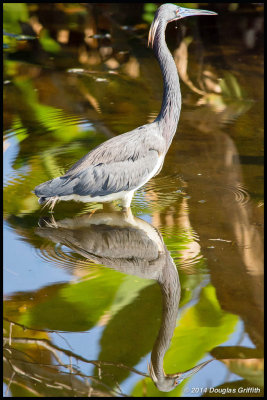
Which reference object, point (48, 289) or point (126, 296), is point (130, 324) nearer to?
point (126, 296)

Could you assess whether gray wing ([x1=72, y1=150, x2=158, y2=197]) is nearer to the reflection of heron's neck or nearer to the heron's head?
the reflection of heron's neck

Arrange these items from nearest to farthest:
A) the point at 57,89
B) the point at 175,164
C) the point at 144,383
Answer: the point at 144,383 < the point at 175,164 < the point at 57,89

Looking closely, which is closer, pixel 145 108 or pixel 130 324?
pixel 130 324

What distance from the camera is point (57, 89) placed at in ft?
Result: 29.7

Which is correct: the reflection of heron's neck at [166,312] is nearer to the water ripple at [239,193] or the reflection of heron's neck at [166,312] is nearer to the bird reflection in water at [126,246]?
the bird reflection in water at [126,246]

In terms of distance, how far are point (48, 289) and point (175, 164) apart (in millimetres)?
2452

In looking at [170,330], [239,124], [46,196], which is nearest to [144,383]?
[170,330]

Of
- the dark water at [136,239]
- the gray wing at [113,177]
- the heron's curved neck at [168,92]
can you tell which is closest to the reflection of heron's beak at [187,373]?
the dark water at [136,239]

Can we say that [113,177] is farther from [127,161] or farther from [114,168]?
[127,161]

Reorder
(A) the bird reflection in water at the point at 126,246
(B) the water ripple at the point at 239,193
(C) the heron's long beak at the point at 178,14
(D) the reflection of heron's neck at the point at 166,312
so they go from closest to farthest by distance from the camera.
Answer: (D) the reflection of heron's neck at the point at 166,312 → (A) the bird reflection in water at the point at 126,246 → (C) the heron's long beak at the point at 178,14 → (B) the water ripple at the point at 239,193

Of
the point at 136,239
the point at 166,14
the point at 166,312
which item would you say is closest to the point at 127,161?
the point at 136,239

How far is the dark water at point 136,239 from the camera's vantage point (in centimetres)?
414

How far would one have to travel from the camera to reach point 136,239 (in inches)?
220

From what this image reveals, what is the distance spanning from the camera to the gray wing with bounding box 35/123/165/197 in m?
5.79
